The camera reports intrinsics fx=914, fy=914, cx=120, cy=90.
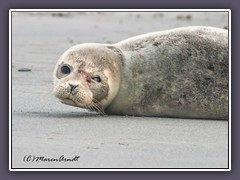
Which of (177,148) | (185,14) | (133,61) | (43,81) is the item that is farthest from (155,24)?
(177,148)

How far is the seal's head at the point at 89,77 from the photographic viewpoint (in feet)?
28.2

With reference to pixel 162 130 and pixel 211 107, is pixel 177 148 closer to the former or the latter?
pixel 162 130

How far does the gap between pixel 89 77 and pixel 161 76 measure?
74 centimetres

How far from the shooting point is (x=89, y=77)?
28.9 ft

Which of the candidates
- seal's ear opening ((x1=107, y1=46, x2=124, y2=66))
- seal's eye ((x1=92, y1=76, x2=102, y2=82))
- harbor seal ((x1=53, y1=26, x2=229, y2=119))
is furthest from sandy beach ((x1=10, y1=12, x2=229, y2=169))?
seal's ear opening ((x1=107, y1=46, x2=124, y2=66))

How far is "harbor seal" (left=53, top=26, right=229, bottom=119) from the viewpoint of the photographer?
892 cm

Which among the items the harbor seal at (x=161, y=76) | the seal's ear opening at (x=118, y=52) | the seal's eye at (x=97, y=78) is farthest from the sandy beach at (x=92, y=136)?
the seal's ear opening at (x=118, y=52)

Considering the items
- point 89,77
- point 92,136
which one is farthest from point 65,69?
point 92,136

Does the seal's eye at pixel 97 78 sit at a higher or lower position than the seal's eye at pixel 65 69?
lower

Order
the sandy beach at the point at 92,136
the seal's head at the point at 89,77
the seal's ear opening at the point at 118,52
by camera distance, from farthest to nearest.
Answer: the seal's ear opening at the point at 118,52 → the seal's head at the point at 89,77 → the sandy beach at the point at 92,136

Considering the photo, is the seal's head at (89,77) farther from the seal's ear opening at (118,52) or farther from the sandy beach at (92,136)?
the sandy beach at (92,136)

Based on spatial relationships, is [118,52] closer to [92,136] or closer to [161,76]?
[161,76]

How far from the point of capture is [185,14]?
65.6 feet

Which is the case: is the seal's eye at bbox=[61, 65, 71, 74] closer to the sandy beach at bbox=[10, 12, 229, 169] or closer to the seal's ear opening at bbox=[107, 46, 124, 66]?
the sandy beach at bbox=[10, 12, 229, 169]
